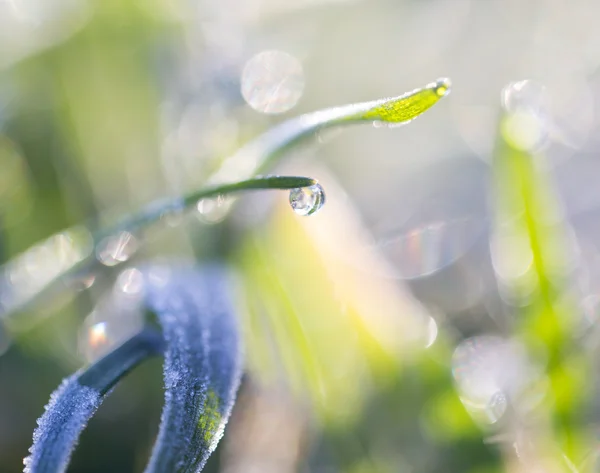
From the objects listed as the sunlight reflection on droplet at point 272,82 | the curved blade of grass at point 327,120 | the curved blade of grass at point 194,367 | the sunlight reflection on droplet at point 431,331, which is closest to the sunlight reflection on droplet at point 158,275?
the curved blade of grass at point 194,367

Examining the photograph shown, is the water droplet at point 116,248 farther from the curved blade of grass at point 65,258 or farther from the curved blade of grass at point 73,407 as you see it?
the curved blade of grass at point 73,407

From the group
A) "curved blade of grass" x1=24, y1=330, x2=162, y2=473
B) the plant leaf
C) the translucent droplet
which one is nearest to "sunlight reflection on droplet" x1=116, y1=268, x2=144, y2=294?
the plant leaf

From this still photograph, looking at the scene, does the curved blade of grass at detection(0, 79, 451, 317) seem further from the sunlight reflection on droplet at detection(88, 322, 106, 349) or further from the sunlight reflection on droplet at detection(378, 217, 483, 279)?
the sunlight reflection on droplet at detection(378, 217, 483, 279)

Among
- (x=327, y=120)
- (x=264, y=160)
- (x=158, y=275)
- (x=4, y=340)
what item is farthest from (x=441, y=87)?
(x=4, y=340)

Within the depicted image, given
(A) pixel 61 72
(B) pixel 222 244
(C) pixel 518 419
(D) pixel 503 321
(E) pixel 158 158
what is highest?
(A) pixel 61 72

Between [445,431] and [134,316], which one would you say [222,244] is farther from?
[445,431]

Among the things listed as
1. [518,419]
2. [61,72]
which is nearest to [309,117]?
[518,419]
